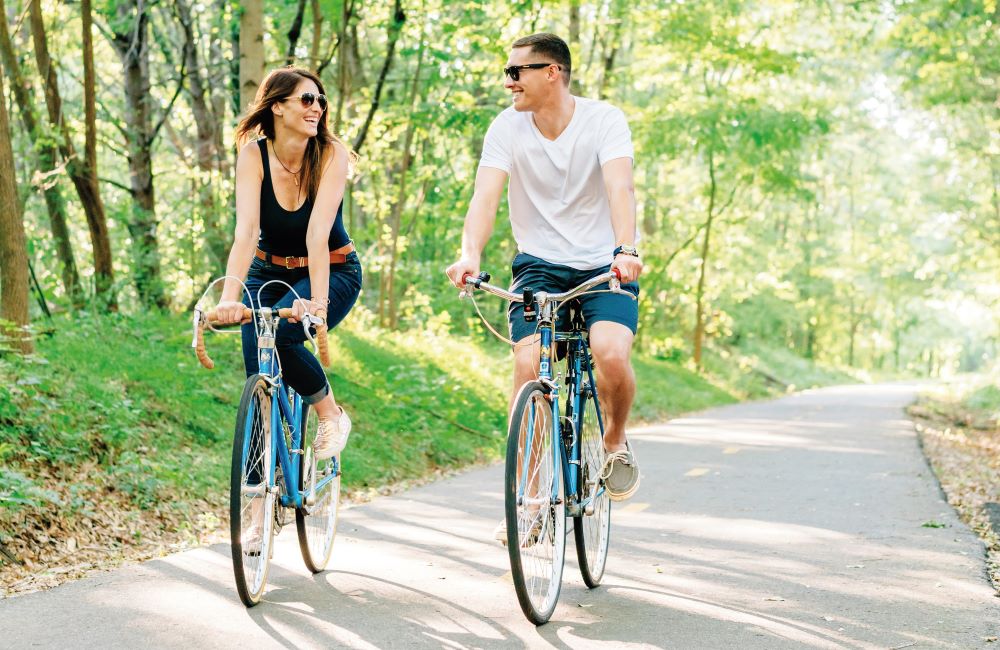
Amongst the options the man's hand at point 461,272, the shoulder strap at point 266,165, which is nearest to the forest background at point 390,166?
the shoulder strap at point 266,165

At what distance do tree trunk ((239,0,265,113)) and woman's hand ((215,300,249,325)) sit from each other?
24.2ft

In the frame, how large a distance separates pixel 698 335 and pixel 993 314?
1090 cm

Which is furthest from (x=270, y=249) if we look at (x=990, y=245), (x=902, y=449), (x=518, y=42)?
(x=990, y=245)

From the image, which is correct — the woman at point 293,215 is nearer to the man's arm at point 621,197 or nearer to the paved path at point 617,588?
the paved path at point 617,588

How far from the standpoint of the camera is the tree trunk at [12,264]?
7.87 metres

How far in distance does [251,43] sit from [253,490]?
801 centimetres

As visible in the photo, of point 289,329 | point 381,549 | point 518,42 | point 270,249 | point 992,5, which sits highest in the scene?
point 992,5

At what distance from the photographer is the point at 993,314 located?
113 feet

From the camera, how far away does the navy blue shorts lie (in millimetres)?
4809

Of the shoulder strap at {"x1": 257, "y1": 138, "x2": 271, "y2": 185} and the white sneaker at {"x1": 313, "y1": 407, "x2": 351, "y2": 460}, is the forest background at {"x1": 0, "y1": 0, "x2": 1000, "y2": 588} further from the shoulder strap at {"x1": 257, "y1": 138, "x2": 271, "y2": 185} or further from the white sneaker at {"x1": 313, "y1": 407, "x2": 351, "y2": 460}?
A: the shoulder strap at {"x1": 257, "y1": 138, "x2": 271, "y2": 185}

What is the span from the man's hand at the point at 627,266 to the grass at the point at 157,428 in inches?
117

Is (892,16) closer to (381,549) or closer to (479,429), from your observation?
(479,429)

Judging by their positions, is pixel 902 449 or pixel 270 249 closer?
pixel 270 249

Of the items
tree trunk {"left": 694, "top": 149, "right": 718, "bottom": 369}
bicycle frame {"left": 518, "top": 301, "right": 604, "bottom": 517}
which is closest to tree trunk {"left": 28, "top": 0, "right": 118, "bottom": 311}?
bicycle frame {"left": 518, "top": 301, "right": 604, "bottom": 517}
